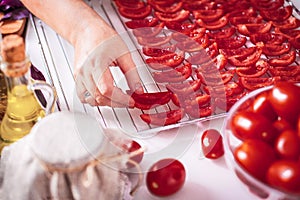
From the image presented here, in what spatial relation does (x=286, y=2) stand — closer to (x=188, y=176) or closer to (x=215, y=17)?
(x=215, y=17)

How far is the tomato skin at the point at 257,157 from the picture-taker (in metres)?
0.89

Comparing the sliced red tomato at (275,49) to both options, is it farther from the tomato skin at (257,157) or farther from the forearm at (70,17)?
the tomato skin at (257,157)

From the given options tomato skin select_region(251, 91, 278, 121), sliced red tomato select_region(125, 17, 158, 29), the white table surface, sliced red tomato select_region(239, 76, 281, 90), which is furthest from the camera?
sliced red tomato select_region(125, 17, 158, 29)

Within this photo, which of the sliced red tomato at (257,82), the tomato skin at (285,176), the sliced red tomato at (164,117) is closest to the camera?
the tomato skin at (285,176)

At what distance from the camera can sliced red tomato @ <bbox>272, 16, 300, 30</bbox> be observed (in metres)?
1.57

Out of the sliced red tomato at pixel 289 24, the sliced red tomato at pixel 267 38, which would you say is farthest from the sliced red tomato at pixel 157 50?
the sliced red tomato at pixel 289 24

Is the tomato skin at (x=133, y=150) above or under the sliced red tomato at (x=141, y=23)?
above

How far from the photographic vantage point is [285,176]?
86cm

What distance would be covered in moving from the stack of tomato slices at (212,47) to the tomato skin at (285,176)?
38 cm

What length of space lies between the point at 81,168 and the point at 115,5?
826mm

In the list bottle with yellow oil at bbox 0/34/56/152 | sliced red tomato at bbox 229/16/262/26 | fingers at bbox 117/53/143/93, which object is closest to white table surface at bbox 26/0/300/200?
fingers at bbox 117/53/143/93

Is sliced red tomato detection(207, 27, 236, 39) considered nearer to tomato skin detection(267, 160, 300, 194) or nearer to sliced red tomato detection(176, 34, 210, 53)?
sliced red tomato detection(176, 34, 210, 53)

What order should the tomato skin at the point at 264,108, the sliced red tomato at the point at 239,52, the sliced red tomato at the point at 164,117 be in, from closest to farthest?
the tomato skin at the point at 264,108
the sliced red tomato at the point at 164,117
the sliced red tomato at the point at 239,52

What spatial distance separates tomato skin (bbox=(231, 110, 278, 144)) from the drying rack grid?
0.93 feet
